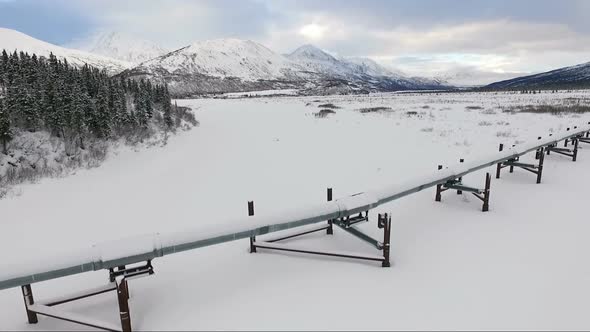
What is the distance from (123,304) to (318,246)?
12.9ft

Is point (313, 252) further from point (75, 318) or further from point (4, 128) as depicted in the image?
point (4, 128)

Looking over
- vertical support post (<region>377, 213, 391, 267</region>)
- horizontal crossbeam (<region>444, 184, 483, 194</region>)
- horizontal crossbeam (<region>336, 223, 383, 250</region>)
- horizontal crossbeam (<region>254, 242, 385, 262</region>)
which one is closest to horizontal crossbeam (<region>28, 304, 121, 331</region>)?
horizontal crossbeam (<region>254, 242, 385, 262</region>)

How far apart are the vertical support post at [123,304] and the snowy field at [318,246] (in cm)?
40

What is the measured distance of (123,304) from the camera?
4.34 meters

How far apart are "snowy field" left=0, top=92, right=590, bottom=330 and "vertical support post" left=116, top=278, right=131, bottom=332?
396 millimetres

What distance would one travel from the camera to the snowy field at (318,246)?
4.96 metres

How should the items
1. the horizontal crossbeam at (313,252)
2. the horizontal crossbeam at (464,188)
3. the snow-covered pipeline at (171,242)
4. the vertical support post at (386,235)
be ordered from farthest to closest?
the horizontal crossbeam at (464,188) < the horizontal crossbeam at (313,252) < the vertical support post at (386,235) < the snow-covered pipeline at (171,242)

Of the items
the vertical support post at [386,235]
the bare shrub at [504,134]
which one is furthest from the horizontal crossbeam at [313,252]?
the bare shrub at [504,134]

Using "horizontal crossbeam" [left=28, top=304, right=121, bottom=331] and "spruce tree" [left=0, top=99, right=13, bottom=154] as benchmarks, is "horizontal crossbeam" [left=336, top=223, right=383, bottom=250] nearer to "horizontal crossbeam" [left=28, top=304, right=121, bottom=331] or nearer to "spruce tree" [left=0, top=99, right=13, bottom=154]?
"horizontal crossbeam" [left=28, top=304, right=121, bottom=331]

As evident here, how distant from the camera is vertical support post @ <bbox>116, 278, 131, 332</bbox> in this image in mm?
4266

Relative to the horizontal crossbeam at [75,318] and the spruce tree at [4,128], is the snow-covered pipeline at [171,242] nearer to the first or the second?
the horizontal crossbeam at [75,318]

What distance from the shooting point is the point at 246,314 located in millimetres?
4996

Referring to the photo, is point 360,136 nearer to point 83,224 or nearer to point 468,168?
point 468,168

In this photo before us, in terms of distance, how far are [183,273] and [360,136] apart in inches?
651
